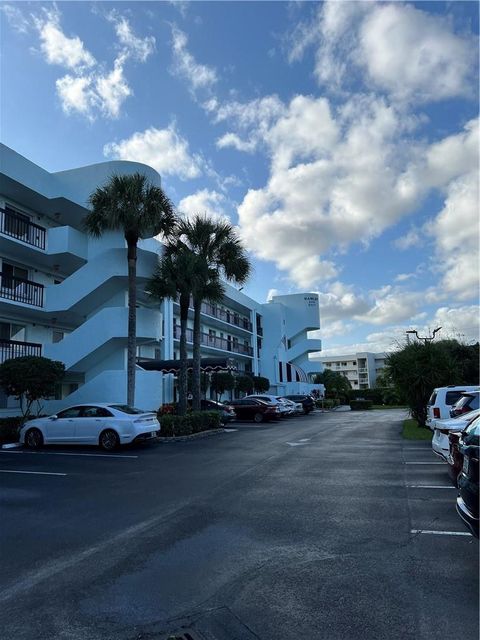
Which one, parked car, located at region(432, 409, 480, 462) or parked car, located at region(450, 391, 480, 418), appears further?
parked car, located at region(450, 391, 480, 418)

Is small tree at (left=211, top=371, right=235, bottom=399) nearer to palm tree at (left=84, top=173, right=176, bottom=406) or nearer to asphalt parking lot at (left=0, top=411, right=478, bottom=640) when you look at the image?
palm tree at (left=84, top=173, right=176, bottom=406)

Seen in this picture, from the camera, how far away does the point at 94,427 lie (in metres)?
15.6

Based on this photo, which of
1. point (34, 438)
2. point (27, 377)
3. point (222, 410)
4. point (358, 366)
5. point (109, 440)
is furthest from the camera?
point (358, 366)

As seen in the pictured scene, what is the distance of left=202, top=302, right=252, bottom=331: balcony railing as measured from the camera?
4101 cm

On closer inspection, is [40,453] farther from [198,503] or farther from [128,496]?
[198,503]

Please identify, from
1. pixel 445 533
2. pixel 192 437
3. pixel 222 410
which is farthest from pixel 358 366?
pixel 445 533

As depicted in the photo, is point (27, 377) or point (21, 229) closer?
point (27, 377)

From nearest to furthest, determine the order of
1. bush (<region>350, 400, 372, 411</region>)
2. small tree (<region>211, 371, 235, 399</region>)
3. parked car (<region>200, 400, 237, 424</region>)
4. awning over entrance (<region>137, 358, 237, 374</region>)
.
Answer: parked car (<region>200, 400, 237, 424</region>) → awning over entrance (<region>137, 358, 237, 374</region>) → small tree (<region>211, 371, 235, 399</region>) → bush (<region>350, 400, 372, 411</region>)

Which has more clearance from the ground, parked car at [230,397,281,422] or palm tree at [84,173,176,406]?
palm tree at [84,173,176,406]

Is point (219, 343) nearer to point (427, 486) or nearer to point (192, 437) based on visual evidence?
point (192, 437)

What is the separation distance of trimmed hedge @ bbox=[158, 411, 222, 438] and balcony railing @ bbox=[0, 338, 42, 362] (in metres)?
6.75

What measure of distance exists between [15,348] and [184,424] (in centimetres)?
833

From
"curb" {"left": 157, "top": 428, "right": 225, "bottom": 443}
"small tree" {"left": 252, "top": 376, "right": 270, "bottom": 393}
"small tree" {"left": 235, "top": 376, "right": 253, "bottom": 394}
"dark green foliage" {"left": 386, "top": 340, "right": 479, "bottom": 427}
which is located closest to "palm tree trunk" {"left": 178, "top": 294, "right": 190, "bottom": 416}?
"curb" {"left": 157, "top": 428, "right": 225, "bottom": 443}

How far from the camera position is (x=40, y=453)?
15.1m
